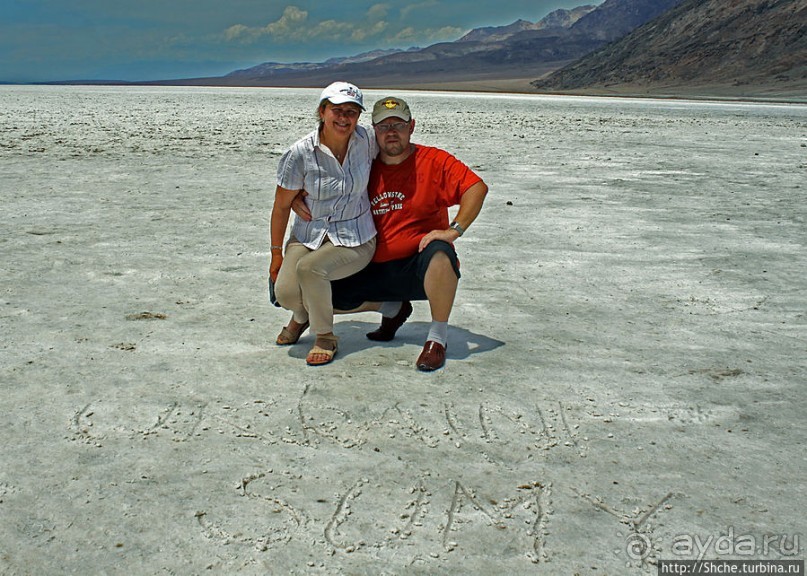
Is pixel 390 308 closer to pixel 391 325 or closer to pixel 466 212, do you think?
pixel 391 325

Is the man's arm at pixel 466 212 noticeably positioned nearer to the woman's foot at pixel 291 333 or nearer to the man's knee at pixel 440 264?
the man's knee at pixel 440 264

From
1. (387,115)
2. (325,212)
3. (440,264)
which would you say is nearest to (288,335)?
(325,212)

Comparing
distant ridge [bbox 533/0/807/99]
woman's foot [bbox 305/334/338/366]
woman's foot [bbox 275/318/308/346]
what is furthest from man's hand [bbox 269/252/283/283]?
distant ridge [bbox 533/0/807/99]

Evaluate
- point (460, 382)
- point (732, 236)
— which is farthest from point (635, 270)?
point (460, 382)

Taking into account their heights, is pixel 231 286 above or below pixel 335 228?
below

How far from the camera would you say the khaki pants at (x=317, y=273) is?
421cm

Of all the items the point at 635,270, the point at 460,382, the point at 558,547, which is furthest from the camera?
the point at 635,270

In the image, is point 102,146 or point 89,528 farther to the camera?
point 102,146

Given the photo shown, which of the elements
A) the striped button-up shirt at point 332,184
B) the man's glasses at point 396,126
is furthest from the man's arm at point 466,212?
the man's glasses at point 396,126

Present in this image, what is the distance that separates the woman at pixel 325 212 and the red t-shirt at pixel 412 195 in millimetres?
80

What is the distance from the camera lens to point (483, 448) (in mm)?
3381

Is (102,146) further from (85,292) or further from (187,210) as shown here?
(85,292)

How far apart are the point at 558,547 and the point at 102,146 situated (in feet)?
49.0

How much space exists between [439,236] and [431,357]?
2.06 ft
